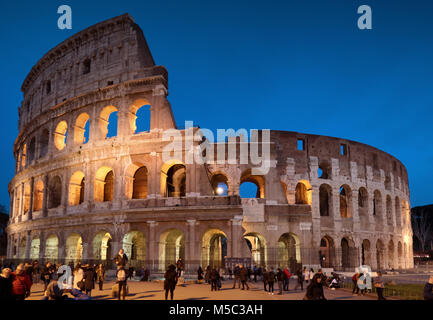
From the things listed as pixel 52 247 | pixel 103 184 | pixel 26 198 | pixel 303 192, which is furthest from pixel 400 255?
pixel 26 198

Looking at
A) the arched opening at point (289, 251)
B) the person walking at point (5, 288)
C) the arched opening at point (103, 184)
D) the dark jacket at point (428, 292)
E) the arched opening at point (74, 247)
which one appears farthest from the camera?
the arched opening at point (289, 251)

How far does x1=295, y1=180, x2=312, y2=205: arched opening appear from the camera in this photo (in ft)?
108

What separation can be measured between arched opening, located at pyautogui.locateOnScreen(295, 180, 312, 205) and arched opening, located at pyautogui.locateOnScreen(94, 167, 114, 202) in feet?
52.4

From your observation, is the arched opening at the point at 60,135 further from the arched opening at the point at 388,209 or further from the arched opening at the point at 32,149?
the arched opening at the point at 388,209

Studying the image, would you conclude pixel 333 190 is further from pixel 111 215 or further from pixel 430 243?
pixel 430 243

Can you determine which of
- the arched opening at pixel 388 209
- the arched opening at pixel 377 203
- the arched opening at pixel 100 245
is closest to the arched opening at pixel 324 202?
the arched opening at pixel 377 203

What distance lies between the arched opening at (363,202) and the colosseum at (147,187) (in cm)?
10

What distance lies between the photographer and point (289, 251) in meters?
31.7

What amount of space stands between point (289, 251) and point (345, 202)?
29.5 ft

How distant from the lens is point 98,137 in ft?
95.5

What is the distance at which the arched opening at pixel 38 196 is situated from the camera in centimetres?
3328

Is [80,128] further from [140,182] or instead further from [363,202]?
[363,202]

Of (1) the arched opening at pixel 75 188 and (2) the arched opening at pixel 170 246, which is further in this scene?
(1) the arched opening at pixel 75 188

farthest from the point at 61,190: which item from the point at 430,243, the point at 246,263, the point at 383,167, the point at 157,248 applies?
the point at 430,243
